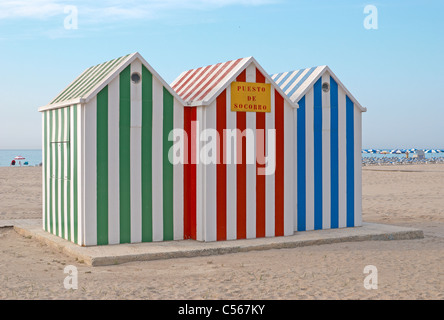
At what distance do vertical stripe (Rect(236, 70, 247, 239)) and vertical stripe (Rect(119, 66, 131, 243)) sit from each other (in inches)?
61.5

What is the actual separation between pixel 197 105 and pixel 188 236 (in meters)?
1.90

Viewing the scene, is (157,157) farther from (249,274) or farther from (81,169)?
(249,274)

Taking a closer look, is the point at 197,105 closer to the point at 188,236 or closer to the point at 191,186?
the point at 191,186

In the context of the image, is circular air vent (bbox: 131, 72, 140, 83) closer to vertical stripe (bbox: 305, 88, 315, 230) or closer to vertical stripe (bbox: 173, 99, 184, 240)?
vertical stripe (bbox: 173, 99, 184, 240)

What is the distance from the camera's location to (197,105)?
829cm

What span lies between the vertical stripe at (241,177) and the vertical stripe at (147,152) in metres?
1.25

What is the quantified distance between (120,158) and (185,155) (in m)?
0.97

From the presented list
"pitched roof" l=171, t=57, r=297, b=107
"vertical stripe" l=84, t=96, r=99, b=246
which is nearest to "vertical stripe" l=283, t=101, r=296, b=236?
"pitched roof" l=171, t=57, r=297, b=107

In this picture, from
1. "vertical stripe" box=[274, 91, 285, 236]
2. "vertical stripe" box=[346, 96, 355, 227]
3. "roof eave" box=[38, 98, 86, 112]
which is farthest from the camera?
"vertical stripe" box=[346, 96, 355, 227]

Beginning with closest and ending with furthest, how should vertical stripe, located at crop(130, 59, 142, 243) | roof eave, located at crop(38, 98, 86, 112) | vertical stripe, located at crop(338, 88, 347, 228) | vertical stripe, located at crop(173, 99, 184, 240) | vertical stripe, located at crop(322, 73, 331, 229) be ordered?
roof eave, located at crop(38, 98, 86, 112) < vertical stripe, located at crop(130, 59, 142, 243) < vertical stripe, located at crop(173, 99, 184, 240) < vertical stripe, located at crop(322, 73, 331, 229) < vertical stripe, located at crop(338, 88, 347, 228)

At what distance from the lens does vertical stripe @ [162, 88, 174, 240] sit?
830 cm

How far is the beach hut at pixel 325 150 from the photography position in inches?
367

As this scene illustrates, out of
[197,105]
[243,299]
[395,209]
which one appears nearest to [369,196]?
[395,209]
